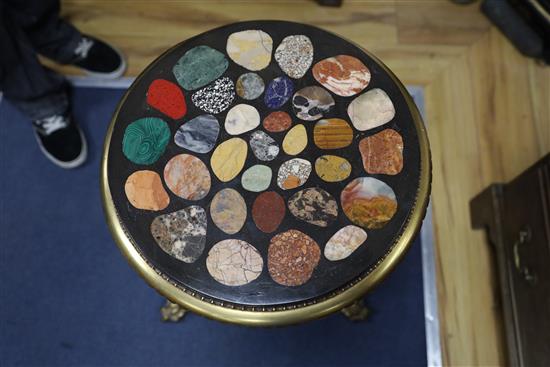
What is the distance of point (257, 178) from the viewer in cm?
81

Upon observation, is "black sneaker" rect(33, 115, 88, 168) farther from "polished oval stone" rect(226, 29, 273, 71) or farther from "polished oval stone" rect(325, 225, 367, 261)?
"polished oval stone" rect(325, 225, 367, 261)

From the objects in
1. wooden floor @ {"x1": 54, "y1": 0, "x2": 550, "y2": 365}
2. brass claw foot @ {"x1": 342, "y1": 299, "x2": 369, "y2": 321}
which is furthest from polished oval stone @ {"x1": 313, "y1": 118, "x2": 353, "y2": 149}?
wooden floor @ {"x1": 54, "y1": 0, "x2": 550, "y2": 365}

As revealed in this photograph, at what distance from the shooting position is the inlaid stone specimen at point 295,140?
0.83 meters

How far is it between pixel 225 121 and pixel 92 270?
0.63 meters

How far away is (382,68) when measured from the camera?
88 cm

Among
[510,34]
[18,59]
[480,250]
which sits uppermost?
[510,34]

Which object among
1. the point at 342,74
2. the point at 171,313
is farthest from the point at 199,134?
the point at 171,313

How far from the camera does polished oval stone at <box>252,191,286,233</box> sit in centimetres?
78

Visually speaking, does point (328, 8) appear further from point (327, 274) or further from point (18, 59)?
point (327, 274)

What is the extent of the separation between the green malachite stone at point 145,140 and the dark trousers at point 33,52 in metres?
0.51

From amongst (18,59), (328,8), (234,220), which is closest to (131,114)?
(234,220)

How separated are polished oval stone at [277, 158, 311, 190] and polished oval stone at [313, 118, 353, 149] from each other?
0.15 ft

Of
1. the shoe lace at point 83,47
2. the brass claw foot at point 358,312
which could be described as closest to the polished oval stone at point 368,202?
the brass claw foot at point 358,312

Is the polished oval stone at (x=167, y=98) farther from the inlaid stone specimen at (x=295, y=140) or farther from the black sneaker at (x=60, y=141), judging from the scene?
the black sneaker at (x=60, y=141)
